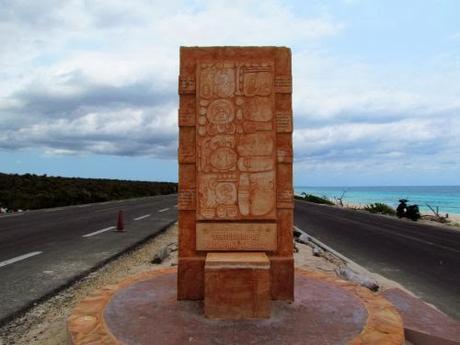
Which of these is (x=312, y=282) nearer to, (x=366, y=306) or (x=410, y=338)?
(x=366, y=306)

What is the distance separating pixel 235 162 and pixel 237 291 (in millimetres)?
1756

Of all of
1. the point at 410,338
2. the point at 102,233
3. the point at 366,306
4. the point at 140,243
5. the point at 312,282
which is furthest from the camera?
the point at 102,233

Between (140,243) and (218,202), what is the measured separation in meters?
7.66

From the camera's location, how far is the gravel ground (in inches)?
206


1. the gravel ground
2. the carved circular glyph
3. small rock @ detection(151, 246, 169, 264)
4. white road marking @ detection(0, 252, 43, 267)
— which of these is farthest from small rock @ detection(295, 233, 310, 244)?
the carved circular glyph

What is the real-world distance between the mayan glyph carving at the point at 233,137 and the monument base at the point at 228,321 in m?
1.34

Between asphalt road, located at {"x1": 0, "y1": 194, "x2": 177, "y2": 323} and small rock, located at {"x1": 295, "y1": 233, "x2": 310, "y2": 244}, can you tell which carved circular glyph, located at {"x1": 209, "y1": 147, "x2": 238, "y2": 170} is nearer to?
asphalt road, located at {"x1": 0, "y1": 194, "x2": 177, "y2": 323}

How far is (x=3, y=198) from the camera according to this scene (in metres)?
30.5

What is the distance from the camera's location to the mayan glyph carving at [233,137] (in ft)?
18.7

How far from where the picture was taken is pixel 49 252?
10891 millimetres

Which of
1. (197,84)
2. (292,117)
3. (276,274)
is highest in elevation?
(197,84)

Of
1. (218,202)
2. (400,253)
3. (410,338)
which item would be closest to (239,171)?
(218,202)

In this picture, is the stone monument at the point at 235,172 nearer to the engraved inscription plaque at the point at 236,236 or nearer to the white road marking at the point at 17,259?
the engraved inscription plaque at the point at 236,236

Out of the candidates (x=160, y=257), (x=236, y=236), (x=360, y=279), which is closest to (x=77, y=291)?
(x=160, y=257)
